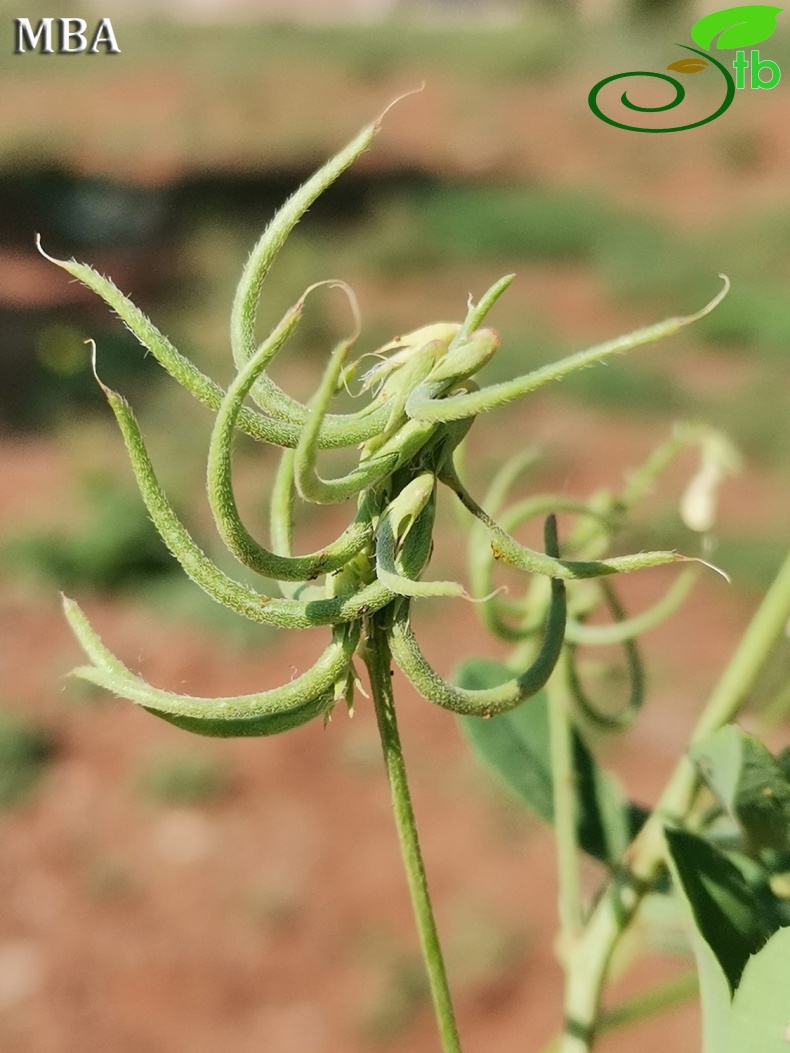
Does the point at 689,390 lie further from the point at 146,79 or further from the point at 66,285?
the point at 146,79

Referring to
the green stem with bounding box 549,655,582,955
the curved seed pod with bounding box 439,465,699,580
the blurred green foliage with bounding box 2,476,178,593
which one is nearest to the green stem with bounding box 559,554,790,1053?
the green stem with bounding box 549,655,582,955

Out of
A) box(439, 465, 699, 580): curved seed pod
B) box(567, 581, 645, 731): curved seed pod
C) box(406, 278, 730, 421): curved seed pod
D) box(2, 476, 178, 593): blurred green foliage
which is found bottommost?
box(567, 581, 645, 731): curved seed pod

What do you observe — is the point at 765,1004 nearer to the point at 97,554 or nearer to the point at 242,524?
the point at 242,524

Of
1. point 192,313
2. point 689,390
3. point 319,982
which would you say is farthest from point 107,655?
point 192,313

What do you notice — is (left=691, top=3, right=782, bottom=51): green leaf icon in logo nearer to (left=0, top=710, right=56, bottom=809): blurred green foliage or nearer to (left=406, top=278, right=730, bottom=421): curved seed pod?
(left=406, top=278, right=730, bottom=421): curved seed pod

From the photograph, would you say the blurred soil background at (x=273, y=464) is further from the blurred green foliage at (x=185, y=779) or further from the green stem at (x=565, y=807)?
the green stem at (x=565, y=807)

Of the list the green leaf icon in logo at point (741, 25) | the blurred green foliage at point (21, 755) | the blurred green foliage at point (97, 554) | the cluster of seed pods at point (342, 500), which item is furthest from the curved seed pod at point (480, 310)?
the blurred green foliage at point (97, 554)
